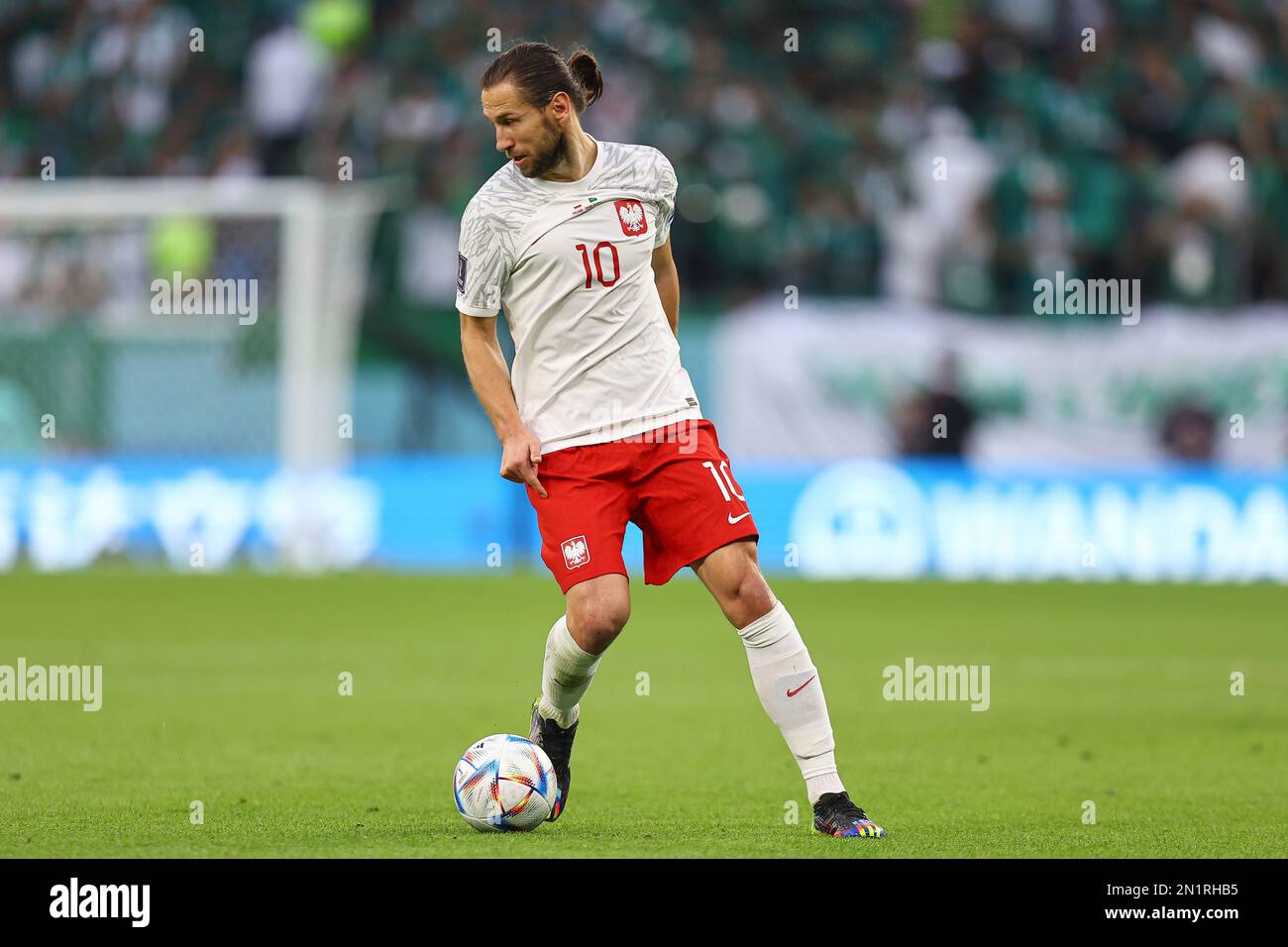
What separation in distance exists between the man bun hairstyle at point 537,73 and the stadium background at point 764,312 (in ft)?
23.5

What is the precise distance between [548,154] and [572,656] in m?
1.46

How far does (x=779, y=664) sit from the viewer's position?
5.82 m

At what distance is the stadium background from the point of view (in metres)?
16.6

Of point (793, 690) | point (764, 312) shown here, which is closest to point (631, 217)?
point (793, 690)

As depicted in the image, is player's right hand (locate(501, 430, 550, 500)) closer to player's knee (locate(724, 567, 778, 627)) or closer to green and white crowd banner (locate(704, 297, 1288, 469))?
player's knee (locate(724, 567, 778, 627))

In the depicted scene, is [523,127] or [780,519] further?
[780,519]

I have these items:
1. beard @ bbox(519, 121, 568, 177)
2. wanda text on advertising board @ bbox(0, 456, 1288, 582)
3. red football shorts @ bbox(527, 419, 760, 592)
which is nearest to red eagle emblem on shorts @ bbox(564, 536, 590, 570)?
red football shorts @ bbox(527, 419, 760, 592)

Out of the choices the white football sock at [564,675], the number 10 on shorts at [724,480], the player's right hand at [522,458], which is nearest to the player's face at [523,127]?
the player's right hand at [522,458]

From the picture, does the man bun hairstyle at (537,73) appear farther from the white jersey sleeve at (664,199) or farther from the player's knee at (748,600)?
the player's knee at (748,600)

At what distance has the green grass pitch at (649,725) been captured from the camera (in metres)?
5.79

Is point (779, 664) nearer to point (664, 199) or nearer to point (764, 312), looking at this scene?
point (664, 199)

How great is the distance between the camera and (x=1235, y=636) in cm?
1235

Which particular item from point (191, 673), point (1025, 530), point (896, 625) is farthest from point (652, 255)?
point (1025, 530)

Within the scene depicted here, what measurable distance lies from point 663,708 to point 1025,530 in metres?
8.03
